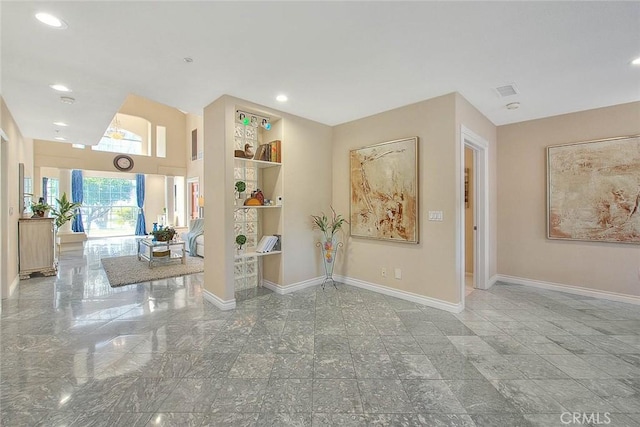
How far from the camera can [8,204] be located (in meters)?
4.00

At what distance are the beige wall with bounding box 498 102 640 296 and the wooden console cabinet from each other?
304 inches

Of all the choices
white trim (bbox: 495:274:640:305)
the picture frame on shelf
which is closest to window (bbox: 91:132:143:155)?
the picture frame on shelf

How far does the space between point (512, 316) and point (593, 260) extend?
1.76 m

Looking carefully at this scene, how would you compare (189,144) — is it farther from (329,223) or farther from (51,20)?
(51,20)

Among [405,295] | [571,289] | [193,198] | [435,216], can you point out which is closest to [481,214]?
[435,216]

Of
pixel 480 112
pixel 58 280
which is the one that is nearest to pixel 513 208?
pixel 480 112

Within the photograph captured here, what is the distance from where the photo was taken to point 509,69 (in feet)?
8.91

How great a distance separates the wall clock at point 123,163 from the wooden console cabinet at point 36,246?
5.33 meters

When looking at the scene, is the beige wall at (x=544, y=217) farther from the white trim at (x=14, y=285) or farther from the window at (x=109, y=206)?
A: the window at (x=109, y=206)

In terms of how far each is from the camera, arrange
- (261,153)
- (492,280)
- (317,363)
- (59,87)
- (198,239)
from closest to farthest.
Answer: (317,363)
(59,87)
(261,153)
(492,280)
(198,239)

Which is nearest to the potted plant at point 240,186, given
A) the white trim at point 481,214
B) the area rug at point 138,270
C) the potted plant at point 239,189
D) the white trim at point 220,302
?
the potted plant at point 239,189

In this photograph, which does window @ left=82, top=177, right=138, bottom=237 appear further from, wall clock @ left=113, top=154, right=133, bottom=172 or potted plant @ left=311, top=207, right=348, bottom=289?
potted plant @ left=311, top=207, right=348, bottom=289

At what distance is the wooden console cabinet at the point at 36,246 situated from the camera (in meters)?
4.68

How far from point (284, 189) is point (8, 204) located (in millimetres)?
3920
